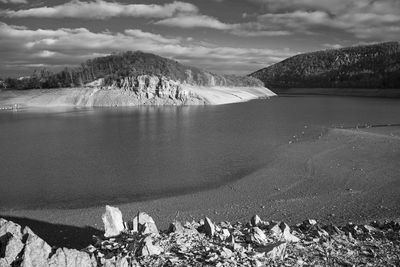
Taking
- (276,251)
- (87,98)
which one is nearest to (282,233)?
(276,251)

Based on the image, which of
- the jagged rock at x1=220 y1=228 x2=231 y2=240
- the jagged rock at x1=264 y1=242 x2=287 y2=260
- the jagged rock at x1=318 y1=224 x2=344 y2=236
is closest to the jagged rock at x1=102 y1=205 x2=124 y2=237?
the jagged rock at x1=220 y1=228 x2=231 y2=240

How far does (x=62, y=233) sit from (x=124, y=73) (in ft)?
321

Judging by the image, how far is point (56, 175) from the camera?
22969 mm

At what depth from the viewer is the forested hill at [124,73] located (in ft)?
365

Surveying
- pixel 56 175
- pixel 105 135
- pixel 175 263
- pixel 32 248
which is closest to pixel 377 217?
pixel 175 263

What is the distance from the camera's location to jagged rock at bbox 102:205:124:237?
11.0 meters

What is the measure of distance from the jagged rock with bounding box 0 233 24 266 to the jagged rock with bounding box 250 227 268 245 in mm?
5601

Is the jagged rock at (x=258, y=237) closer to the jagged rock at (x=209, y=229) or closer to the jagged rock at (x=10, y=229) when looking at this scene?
the jagged rock at (x=209, y=229)

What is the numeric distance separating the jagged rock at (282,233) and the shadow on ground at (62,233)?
20.9ft

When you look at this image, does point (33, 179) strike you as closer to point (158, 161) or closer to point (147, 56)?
point (158, 161)

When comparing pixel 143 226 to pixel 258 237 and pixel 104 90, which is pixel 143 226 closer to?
pixel 258 237

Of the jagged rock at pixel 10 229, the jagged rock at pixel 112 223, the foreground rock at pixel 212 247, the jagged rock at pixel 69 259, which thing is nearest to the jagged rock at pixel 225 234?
the foreground rock at pixel 212 247

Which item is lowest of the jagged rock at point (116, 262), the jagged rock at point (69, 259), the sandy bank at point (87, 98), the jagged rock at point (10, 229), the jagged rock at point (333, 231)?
the jagged rock at point (333, 231)

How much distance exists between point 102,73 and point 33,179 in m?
98.5
